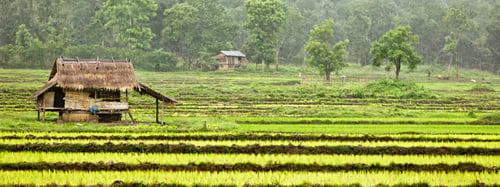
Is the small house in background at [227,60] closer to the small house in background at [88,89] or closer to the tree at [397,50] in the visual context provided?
the tree at [397,50]

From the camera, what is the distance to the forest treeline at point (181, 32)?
70125 millimetres

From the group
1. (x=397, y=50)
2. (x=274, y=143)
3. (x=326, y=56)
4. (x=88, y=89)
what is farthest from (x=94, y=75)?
(x=326, y=56)

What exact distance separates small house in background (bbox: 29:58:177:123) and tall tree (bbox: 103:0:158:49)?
149 ft

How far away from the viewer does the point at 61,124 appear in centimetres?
2409

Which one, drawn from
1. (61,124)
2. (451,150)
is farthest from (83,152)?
(451,150)

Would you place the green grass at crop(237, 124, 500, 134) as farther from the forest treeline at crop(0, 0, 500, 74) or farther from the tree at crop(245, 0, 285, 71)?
Answer: the tree at crop(245, 0, 285, 71)

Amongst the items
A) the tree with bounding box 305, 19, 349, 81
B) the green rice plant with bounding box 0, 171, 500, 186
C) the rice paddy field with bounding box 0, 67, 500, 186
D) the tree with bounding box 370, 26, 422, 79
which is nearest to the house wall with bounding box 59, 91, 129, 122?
the rice paddy field with bounding box 0, 67, 500, 186

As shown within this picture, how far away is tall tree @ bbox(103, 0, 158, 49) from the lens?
70875mm

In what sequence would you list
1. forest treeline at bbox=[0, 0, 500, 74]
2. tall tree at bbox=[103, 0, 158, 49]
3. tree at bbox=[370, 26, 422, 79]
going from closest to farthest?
tree at bbox=[370, 26, 422, 79] → forest treeline at bbox=[0, 0, 500, 74] → tall tree at bbox=[103, 0, 158, 49]

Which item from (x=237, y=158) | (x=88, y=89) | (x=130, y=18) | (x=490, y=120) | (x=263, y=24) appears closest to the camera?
(x=237, y=158)

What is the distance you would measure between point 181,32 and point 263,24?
11461 mm

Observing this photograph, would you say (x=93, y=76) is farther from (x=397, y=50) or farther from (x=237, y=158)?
(x=397, y=50)

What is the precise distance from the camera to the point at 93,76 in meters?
25.9

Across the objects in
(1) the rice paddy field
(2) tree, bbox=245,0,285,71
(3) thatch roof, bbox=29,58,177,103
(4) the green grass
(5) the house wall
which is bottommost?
(4) the green grass
